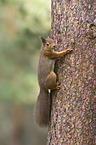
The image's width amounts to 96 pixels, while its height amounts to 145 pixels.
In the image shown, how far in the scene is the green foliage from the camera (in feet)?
19.2

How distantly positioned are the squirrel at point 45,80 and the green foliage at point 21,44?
2150 mm

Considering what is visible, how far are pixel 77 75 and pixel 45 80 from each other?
454 millimetres

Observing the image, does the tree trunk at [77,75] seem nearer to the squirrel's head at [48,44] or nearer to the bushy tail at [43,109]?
the squirrel's head at [48,44]

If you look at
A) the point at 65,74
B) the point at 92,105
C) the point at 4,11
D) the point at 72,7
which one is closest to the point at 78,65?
the point at 65,74

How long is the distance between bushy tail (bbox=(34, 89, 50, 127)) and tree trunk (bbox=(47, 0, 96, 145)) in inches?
9.6

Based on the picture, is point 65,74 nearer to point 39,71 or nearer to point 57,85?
point 57,85

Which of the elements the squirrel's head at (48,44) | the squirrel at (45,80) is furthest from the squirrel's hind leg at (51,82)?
the squirrel's head at (48,44)

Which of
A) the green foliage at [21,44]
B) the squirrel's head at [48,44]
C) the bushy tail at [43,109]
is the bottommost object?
the bushy tail at [43,109]

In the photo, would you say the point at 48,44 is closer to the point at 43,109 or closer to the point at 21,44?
the point at 43,109

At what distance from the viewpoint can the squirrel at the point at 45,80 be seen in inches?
129

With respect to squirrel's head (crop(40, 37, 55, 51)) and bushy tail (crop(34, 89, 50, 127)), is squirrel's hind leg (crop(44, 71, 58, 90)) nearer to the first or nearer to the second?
bushy tail (crop(34, 89, 50, 127))

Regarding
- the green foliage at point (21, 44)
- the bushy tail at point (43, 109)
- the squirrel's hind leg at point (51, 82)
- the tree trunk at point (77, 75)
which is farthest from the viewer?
the green foliage at point (21, 44)

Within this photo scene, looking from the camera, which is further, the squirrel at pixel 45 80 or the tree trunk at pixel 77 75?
the squirrel at pixel 45 80

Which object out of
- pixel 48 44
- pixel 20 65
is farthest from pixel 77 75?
pixel 20 65
